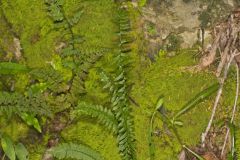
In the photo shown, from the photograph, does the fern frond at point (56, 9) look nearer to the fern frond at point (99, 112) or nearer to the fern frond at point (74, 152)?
the fern frond at point (99, 112)

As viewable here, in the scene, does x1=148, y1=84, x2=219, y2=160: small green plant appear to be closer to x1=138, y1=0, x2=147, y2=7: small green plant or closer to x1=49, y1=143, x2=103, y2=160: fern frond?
x1=49, y1=143, x2=103, y2=160: fern frond

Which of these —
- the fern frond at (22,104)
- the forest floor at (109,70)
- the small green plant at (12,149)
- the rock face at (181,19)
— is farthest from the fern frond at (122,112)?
the small green plant at (12,149)

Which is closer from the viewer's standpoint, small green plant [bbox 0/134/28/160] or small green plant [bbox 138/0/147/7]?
small green plant [bbox 0/134/28/160]

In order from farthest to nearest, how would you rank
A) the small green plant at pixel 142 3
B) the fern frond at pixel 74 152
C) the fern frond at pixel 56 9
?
the small green plant at pixel 142 3
the fern frond at pixel 56 9
the fern frond at pixel 74 152

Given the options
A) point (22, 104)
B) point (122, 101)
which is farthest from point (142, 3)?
point (22, 104)

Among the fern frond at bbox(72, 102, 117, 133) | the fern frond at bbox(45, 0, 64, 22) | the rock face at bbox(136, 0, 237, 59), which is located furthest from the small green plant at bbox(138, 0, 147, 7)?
the fern frond at bbox(72, 102, 117, 133)

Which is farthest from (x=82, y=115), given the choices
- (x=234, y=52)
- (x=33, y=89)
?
(x=234, y=52)
